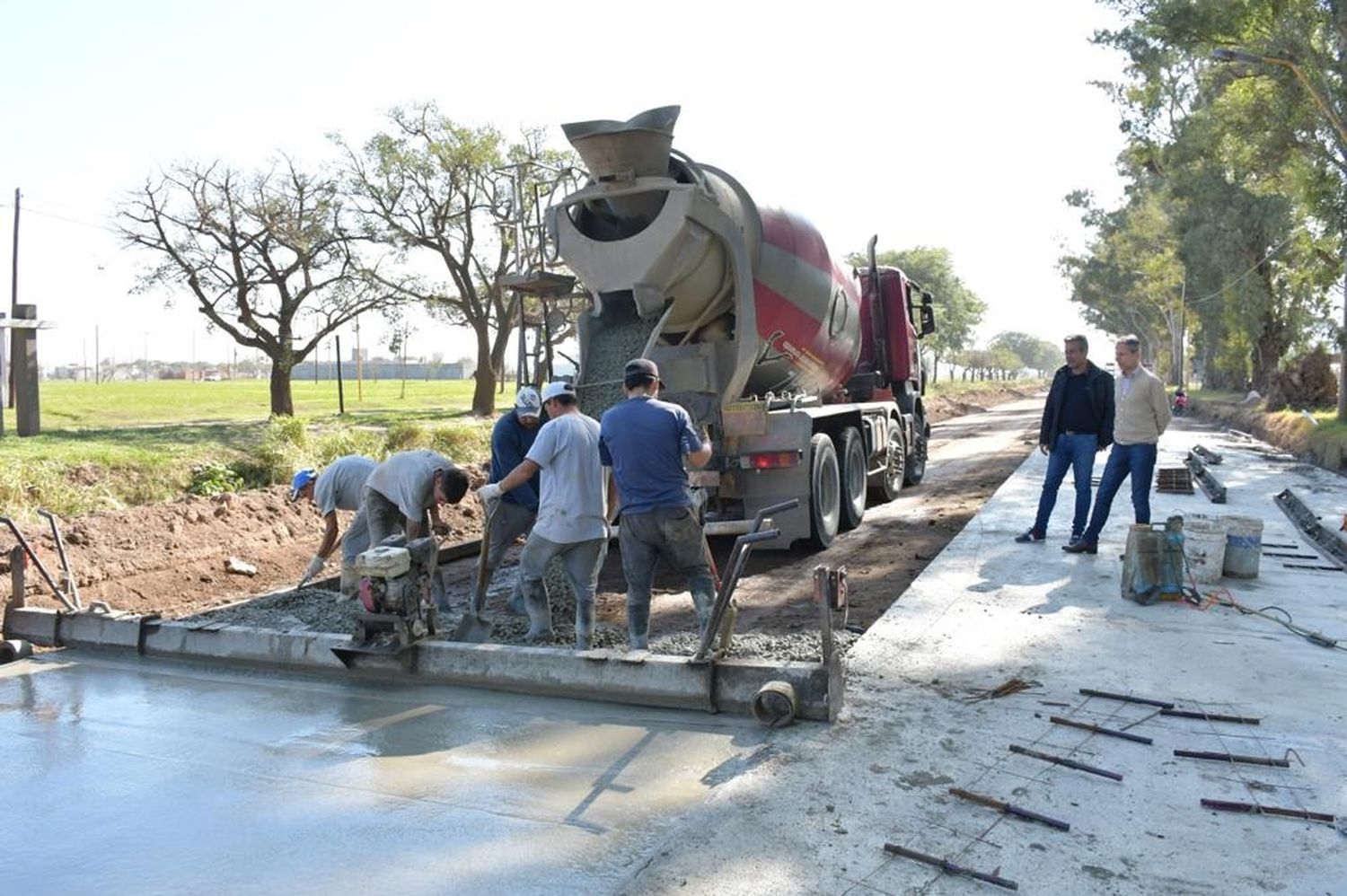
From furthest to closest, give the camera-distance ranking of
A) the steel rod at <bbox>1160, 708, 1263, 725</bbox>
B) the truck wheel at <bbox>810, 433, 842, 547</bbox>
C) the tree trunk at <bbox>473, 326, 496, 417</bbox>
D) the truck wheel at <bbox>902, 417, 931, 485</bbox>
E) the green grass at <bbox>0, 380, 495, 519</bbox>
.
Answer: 1. the tree trunk at <bbox>473, 326, 496, 417</bbox>
2. the truck wheel at <bbox>902, 417, 931, 485</bbox>
3. the green grass at <bbox>0, 380, 495, 519</bbox>
4. the truck wheel at <bbox>810, 433, 842, 547</bbox>
5. the steel rod at <bbox>1160, 708, 1263, 725</bbox>

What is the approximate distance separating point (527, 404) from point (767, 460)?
2.69 meters

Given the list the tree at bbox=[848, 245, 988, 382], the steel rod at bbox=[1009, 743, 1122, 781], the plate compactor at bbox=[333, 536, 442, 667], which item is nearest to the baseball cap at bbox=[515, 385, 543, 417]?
the plate compactor at bbox=[333, 536, 442, 667]

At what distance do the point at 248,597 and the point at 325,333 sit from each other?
15029 mm

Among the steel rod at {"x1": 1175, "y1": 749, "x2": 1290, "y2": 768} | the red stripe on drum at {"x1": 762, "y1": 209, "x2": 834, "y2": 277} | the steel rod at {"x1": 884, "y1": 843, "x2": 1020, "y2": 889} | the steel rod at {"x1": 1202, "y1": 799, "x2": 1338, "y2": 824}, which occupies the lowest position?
the steel rod at {"x1": 884, "y1": 843, "x2": 1020, "y2": 889}

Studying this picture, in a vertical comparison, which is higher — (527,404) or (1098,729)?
(527,404)

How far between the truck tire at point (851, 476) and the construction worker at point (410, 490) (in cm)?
488

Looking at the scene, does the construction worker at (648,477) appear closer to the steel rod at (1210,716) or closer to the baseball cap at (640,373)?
the baseball cap at (640,373)

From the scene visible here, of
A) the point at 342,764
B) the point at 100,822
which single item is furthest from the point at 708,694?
the point at 100,822

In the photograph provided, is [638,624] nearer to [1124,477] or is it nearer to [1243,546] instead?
[1124,477]

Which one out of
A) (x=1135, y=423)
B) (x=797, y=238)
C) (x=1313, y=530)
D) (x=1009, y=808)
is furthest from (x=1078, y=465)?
(x=1009, y=808)

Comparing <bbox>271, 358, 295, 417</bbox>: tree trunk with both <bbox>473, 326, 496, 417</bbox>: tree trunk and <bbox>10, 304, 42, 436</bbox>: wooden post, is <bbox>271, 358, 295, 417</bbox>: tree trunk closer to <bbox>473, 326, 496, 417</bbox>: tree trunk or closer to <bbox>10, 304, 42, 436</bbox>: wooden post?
<bbox>473, 326, 496, 417</bbox>: tree trunk

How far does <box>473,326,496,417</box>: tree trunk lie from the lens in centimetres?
2672

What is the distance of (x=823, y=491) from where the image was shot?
381 inches

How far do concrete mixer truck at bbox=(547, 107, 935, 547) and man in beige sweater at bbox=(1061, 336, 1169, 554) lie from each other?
2.57 metres
